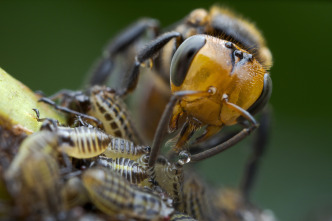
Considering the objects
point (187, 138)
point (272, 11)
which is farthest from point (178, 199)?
point (272, 11)

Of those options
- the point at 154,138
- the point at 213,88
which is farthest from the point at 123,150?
the point at 213,88

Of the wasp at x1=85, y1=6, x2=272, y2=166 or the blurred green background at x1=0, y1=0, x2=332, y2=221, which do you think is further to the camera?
→ the blurred green background at x1=0, y1=0, x2=332, y2=221

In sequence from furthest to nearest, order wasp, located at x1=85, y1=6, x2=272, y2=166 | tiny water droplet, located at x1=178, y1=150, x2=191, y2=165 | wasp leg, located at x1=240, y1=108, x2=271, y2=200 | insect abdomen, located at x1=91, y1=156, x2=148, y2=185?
wasp leg, located at x1=240, y1=108, x2=271, y2=200, wasp, located at x1=85, y1=6, x2=272, y2=166, tiny water droplet, located at x1=178, y1=150, x2=191, y2=165, insect abdomen, located at x1=91, y1=156, x2=148, y2=185

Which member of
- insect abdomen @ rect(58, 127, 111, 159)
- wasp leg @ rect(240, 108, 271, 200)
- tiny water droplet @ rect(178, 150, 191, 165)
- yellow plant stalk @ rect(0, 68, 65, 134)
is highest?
yellow plant stalk @ rect(0, 68, 65, 134)

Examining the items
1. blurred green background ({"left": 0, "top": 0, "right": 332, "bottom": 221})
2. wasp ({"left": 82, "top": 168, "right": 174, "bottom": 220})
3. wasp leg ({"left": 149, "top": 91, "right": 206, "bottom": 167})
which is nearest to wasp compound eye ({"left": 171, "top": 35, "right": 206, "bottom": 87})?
wasp leg ({"left": 149, "top": 91, "right": 206, "bottom": 167})

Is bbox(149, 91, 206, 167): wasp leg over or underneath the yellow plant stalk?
underneath

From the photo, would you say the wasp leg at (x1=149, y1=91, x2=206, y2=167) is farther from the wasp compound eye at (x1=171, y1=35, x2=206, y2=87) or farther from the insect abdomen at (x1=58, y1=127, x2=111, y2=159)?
the wasp compound eye at (x1=171, y1=35, x2=206, y2=87)
